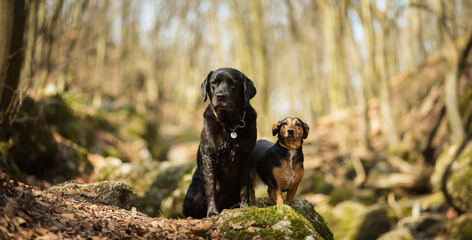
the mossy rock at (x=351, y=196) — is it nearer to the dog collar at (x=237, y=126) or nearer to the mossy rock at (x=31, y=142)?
the mossy rock at (x=31, y=142)

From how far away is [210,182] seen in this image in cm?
459

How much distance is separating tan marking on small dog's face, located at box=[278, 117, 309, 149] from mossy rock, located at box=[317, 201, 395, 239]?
669 centimetres

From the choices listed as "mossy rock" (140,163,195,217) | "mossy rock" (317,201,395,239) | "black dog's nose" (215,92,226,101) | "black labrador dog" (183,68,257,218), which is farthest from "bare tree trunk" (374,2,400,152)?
"black dog's nose" (215,92,226,101)

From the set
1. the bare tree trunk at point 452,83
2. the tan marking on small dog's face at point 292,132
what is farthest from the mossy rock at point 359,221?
the tan marking on small dog's face at point 292,132

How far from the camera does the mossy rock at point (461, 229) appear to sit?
28.8 feet

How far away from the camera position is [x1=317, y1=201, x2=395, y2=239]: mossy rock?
10.4 meters

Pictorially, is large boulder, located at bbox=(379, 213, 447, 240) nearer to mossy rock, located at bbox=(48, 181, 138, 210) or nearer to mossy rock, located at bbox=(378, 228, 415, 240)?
mossy rock, located at bbox=(378, 228, 415, 240)

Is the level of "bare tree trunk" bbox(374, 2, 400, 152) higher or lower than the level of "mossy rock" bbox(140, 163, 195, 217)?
higher

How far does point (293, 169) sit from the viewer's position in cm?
463

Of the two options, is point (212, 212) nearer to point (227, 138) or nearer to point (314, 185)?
point (227, 138)

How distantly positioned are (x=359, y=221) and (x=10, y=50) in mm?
9375

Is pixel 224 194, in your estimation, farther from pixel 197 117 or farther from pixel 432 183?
pixel 197 117

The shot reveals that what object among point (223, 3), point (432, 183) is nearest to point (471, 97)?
point (432, 183)

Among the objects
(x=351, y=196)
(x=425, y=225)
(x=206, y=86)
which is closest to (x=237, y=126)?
(x=206, y=86)
